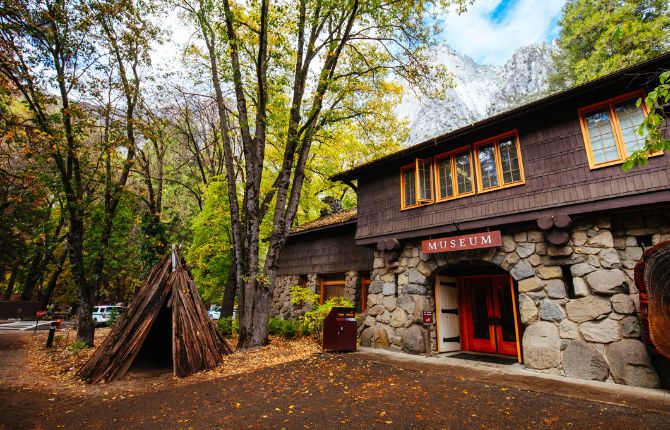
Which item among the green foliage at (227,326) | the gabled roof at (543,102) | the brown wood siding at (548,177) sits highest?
the gabled roof at (543,102)

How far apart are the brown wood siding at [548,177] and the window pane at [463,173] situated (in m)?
0.29

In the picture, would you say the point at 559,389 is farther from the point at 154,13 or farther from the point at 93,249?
the point at 154,13

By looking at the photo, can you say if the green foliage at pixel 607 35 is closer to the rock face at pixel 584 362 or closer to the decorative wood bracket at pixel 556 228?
the decorative wood bracket at pixel 556 228

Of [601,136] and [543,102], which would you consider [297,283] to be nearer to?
[543,102]

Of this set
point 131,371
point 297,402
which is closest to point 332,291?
point 131,371

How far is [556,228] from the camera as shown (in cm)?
695

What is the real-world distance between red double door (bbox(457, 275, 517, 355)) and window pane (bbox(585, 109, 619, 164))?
416 centimetres

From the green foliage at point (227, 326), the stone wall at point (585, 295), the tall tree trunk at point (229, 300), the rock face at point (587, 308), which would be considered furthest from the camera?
the tall tree trunk at point (229, 300)

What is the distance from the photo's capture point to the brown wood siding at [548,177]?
20.2ft

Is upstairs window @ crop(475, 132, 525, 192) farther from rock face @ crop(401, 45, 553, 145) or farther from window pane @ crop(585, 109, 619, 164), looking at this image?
rock face @ crop(401, 45, 553, 145)

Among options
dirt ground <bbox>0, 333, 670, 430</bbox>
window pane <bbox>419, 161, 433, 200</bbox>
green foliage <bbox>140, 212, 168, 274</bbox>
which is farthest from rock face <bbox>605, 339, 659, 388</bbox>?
green foliage <bbox>140, 212, 168, 274</bbox>

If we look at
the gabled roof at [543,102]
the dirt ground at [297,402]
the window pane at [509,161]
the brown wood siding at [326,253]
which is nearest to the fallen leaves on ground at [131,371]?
the dirt ground at [297,402]

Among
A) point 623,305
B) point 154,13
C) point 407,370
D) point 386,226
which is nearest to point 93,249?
point 154,13

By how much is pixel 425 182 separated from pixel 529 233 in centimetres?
300
